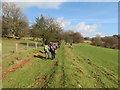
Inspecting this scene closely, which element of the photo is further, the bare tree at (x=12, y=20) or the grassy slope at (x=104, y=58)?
the bare tree at (x=12, y=20)

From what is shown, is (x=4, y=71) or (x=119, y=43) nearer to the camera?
(x=4, y=71)

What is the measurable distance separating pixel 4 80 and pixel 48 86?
12.4 feet

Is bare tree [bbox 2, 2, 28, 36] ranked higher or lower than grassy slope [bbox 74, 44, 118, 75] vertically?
higher

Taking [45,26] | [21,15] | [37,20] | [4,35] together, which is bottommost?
[4,35]

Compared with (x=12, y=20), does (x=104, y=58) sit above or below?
below

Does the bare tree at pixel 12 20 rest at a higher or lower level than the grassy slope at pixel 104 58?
higher

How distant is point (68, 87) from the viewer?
602cm

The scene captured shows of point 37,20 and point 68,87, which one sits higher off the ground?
point 37,20

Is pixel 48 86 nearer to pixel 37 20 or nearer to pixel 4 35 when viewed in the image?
pixel 37 20

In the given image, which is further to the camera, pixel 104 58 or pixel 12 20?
pixel 12 20

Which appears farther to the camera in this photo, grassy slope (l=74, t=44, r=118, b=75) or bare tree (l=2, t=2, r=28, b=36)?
bare tree (l=2, t=2, r=28, b=36)

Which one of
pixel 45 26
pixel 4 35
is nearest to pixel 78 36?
pixel 45 26

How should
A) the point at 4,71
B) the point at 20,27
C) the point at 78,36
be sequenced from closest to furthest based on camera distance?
the point at 4,71 → the point at 20,27 → the point at 78,36

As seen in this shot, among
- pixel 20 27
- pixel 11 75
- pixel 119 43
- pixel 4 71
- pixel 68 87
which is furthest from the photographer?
pixel 119 43
